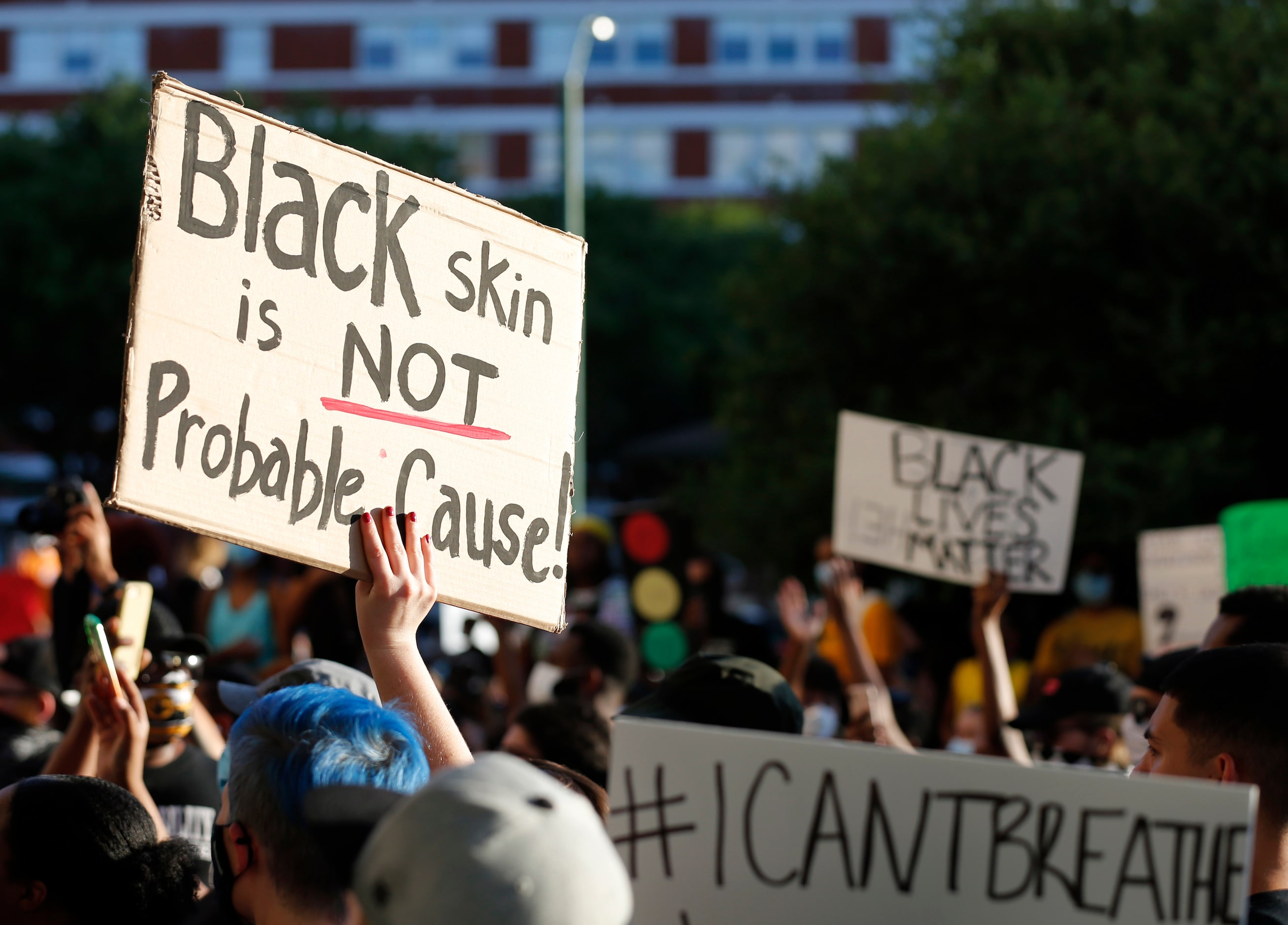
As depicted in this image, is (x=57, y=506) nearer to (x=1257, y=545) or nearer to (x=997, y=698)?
(x=997, y=698)

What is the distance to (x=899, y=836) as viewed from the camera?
168cm

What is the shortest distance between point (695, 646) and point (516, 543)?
625cm

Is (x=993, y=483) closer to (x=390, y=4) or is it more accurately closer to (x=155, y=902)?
(x=155, y=902)

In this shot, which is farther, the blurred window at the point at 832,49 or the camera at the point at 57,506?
the blurred window at the point at 832,49

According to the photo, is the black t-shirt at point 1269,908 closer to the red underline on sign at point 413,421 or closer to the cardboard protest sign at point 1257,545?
the red underline on sign at point 413,421

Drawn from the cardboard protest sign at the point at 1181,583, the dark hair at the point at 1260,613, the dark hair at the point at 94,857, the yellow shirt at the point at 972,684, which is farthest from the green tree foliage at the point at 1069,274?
the dark hair at the point at 94,857

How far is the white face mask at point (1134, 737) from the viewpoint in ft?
12.5

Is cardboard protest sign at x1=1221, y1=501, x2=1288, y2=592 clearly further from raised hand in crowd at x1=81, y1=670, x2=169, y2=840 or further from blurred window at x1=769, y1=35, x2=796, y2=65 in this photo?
blurred window at x1=769, y1=35, x2=796, y2=65

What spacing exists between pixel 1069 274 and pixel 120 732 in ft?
30.0

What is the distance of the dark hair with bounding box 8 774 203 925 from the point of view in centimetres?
226

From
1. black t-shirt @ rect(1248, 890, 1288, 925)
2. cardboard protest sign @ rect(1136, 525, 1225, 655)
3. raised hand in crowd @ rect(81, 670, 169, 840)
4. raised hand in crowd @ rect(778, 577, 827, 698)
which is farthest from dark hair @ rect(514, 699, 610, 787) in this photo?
cardboard protest sign @ rect(1136, 525, 1225, 655)

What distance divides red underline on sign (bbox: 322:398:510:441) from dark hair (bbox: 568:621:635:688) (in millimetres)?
2620

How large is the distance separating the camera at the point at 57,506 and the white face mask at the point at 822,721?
2.67 metres

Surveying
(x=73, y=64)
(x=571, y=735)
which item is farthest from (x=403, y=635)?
(x=73, y=64)
